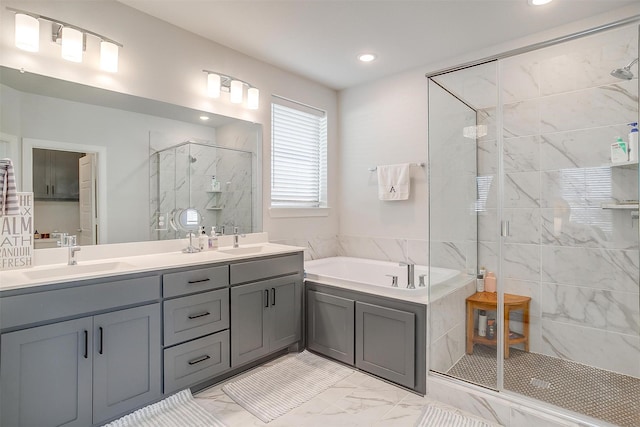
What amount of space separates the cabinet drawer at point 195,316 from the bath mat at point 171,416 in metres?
0.37

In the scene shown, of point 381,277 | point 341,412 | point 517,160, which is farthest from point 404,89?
point 341,412

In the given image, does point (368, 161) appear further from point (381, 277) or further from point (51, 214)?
point (51, 214)

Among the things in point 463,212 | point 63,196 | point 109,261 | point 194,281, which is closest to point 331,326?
point 194,281

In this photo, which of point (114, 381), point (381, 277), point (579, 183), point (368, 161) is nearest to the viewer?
point (114, 381)

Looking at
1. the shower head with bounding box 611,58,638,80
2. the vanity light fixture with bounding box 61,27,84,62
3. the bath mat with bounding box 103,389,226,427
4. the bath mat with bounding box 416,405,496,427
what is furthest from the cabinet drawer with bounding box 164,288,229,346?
the shower head with bounding box 611,58,638,80

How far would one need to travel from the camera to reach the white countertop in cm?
166

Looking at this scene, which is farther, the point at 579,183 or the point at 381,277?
the point at 381,277

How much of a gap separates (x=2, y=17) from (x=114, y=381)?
6.81ft

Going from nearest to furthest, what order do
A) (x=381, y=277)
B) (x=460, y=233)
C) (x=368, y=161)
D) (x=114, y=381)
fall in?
(x=114, y=381), (x=460, y=233), (x=381, y=277), (x=368, y=161)

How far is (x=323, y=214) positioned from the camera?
12.2 feet

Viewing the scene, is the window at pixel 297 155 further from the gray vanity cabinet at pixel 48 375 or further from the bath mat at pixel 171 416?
the gray vanity cabinet at pixel 48 375

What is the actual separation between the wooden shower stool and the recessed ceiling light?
2.21 meters

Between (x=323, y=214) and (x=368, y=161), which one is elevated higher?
(x=368, y=161)

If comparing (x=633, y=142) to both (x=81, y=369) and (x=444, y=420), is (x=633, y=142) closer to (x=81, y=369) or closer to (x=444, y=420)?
(x=444, y=420)
